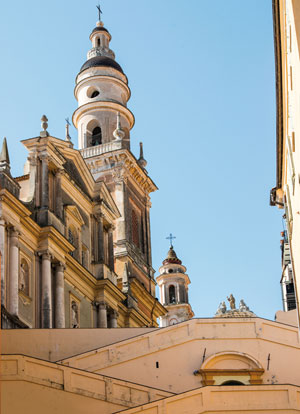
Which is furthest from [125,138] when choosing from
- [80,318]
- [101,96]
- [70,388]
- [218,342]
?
[70,388]

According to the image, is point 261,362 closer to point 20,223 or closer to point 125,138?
point 20,223

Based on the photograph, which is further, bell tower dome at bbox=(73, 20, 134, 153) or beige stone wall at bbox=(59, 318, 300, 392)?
bell tower dome at bbox=(73, 20, 134, 153)

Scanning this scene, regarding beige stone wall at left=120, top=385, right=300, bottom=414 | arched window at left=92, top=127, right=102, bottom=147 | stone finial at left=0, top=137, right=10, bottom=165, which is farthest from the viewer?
arched window at left=92, top=127, right=102, bottom=147

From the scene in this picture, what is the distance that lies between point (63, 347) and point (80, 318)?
7282mm

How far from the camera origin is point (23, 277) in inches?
1375

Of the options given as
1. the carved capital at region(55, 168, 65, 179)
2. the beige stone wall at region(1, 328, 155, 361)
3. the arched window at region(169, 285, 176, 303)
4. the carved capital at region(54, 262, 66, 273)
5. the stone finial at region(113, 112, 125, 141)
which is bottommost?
the beige stone wall at region(1, 328, 155, 361)

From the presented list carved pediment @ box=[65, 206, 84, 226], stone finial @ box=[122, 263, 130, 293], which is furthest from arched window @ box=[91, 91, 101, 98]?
carved pediment @ box=[65, 206, 84, 226]

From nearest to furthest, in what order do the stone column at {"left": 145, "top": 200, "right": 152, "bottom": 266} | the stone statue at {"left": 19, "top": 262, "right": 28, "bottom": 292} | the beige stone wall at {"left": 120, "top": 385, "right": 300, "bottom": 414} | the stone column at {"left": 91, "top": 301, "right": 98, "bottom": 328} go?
1. the beige stone wall at {"left": 120, "top": 385, "right": 300, "bottom": 414}
2. the stone statue at {"left": 19, "top": 262, "right": 28, "bottom": 292}
3. the stone column at {"left": 91, "top": 301, "right": 98, "bottom": 328}
4. the stone column at {"left": 145, "top": 200, "right": 152, "bottom": 266}

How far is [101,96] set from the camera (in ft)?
184

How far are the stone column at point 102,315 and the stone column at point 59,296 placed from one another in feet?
13.5

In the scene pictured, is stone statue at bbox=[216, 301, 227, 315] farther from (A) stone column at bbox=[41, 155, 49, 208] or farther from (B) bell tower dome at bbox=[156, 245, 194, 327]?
(A) stone column at bbox=[41, 155, 49, 208]

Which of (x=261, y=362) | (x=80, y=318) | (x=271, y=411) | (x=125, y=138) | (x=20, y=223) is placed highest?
(x=125, y=138)

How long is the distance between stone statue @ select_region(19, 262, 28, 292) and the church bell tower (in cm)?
1178

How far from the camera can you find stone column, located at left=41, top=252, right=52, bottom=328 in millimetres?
35000
